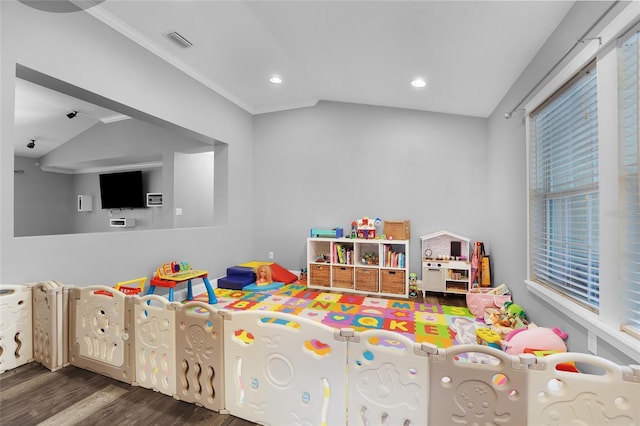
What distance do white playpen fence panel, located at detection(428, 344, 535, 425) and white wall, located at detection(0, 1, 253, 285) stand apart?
2719 mm

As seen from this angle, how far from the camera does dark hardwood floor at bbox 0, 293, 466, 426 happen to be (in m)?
1.32

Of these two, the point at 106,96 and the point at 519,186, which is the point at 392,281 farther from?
the point at 106,96

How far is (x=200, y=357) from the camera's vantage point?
4.60ft

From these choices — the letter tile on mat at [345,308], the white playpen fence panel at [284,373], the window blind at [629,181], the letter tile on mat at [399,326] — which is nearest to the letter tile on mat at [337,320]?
the letter tile on mat at [345,308]

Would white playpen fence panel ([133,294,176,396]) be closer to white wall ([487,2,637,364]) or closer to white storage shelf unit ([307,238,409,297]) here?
white wall ([487,2,637,364])

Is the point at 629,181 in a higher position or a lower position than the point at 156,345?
higher

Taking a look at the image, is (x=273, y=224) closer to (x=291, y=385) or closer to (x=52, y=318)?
(x=52, y=318)

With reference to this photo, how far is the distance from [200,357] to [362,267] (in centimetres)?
261

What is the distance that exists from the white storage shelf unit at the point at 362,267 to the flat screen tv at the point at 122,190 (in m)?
3.71

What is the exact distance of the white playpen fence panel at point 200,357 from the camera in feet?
4.48

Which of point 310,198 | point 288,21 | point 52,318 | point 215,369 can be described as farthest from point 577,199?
point 52,318

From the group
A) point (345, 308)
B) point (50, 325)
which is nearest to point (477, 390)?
point (345, 308)

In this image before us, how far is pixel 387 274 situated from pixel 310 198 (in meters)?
1.64

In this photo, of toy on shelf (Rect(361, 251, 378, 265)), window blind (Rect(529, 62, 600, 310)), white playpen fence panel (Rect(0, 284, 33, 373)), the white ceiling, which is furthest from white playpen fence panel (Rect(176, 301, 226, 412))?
toy on shelf (Rect(361, 251, 378, 265))
